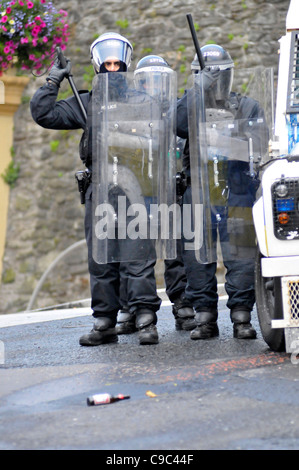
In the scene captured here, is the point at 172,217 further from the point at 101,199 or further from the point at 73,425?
the point at 73,425

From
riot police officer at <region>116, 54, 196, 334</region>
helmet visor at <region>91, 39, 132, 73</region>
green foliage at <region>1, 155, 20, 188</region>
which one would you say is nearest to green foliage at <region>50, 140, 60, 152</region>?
green foliage at <region>1, 155, 20, 188</region>

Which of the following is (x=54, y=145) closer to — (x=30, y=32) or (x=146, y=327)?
→ (x=30, y=32)

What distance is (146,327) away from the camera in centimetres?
646

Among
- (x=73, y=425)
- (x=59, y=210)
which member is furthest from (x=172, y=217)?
(x=59, y=210)

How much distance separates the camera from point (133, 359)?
5793 mm

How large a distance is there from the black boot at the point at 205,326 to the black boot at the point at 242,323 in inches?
6.9

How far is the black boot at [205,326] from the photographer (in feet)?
21.6

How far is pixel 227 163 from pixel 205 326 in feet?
3.53

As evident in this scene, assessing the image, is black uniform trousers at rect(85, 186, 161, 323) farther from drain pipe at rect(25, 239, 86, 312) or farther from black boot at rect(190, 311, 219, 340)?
drain pipe at rect(25, 239, 86, 312)

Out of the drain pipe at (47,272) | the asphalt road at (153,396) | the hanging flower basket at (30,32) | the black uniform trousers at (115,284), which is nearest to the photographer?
the asphalt road at (153,396)

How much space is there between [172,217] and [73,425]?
247 cm

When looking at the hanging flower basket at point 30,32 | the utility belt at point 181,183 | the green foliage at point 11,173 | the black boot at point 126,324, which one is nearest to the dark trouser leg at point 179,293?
the black boot at point 126,324

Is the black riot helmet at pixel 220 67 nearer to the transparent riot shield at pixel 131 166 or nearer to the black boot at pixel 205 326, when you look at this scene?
the transparent riot shield at pixel 131 166

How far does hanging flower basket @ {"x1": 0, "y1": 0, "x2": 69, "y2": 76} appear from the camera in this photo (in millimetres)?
12562
